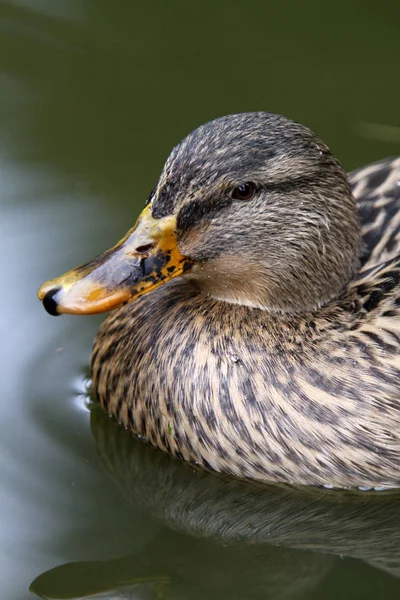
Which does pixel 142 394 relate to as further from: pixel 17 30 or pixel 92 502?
pixel 17 30

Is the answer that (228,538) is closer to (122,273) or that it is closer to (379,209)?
(122,273)

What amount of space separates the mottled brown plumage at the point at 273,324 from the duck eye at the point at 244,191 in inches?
0.7

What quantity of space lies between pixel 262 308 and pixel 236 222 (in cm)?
39

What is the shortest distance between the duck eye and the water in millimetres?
957

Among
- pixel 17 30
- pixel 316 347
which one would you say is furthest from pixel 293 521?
pixel 17 30

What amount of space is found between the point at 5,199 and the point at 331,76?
1.74 metres

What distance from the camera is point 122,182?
A: 16.0ft

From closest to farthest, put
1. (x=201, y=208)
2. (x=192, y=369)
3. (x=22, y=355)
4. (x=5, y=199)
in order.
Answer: (x=201, y=208), (x=192, y=369), (x=22, y=355), (x=5, y=199)

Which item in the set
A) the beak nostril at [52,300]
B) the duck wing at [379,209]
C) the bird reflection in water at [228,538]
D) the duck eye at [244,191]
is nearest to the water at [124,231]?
the bird reflection in water at [228,538]

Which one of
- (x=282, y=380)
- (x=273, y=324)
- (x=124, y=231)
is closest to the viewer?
(x=282, y=380)

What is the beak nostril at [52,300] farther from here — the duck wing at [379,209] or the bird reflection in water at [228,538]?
the duck wing at [379,209]

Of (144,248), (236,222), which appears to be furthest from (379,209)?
(144,248)

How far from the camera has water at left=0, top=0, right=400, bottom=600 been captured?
3.47 metres

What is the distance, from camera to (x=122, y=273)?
3375mm
